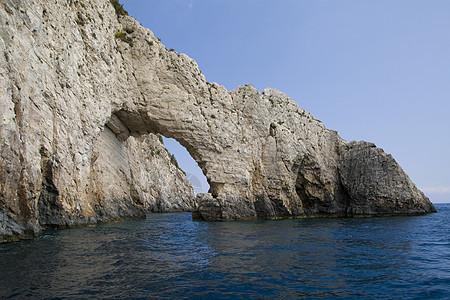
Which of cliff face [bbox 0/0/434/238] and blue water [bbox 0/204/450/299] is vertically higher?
cliff face [bbox 0/0/434/238]

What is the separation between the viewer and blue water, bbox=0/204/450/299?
6.39 m

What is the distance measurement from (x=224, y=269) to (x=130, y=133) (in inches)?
1043

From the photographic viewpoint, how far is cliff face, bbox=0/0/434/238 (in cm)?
1389

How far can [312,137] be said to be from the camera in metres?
34.9

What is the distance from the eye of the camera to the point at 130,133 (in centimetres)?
3222

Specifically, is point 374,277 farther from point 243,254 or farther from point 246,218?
point 246,218

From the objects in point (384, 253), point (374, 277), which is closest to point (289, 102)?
point (384, 253)

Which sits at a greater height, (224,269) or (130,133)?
(130,133)

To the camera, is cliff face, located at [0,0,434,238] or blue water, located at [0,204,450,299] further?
cliff face, located at [0,0,434,238]

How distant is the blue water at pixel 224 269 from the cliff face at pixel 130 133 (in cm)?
441

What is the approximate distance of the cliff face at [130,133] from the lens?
1389 cm

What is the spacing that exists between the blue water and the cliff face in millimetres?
4413

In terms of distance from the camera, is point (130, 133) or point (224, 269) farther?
point (130, 133)

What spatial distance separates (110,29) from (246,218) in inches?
836
